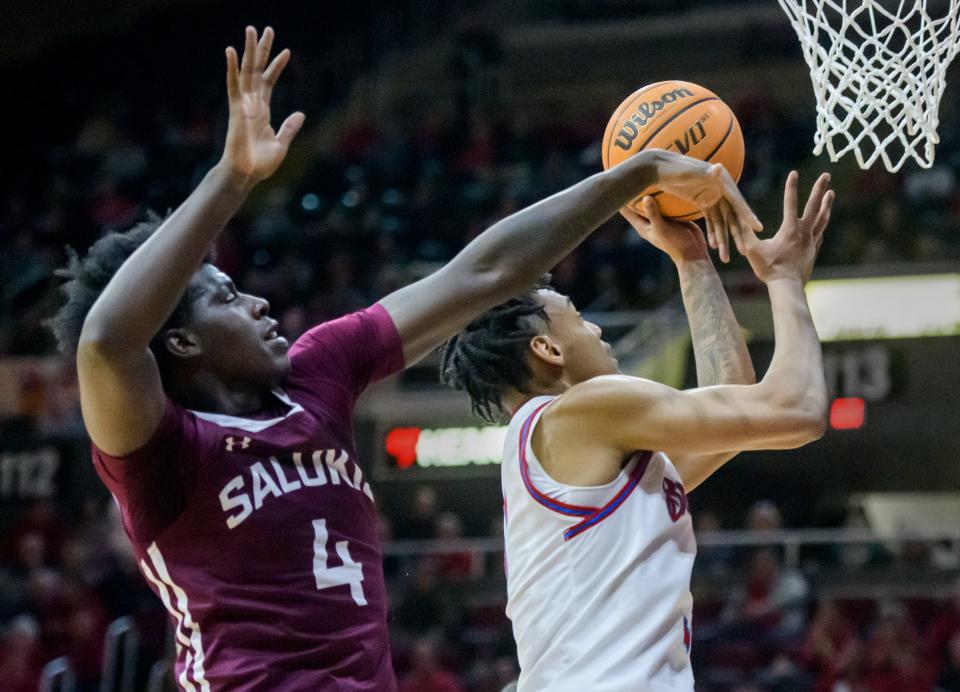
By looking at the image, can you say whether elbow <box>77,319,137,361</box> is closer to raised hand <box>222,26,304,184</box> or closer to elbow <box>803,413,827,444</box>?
raised hand <box>222,26,304,184</box>

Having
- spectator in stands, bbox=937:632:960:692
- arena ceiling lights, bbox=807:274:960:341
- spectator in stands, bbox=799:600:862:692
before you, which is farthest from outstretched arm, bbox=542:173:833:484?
arena ceiling lights, bbox=807:274:960:341

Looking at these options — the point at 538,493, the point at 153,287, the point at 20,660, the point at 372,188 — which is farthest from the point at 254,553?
the point at 372,188

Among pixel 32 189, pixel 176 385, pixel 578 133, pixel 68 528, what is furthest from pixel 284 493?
pixel 32 189

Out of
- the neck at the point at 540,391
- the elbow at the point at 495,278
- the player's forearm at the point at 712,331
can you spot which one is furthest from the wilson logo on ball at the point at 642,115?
the elbow at the point at 495,278

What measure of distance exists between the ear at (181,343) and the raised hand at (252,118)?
0.39 meters

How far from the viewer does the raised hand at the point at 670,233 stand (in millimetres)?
3332

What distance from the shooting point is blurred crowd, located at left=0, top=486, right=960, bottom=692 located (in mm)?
8266

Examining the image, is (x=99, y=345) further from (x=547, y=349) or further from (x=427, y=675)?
(x=427, y=675)

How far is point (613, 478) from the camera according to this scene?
287 centimetres

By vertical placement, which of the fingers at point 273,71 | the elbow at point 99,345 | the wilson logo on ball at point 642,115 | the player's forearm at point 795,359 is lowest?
the player's forearm at point 795,359

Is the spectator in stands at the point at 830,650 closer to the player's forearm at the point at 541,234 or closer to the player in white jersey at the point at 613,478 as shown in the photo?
the player in white jersey at the point at 613,478

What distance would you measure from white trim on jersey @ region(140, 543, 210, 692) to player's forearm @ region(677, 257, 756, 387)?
135 centimetres

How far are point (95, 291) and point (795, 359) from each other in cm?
145

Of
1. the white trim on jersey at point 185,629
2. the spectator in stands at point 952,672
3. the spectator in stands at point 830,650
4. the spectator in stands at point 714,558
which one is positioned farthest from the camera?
the spectator in stands at point 714,558
